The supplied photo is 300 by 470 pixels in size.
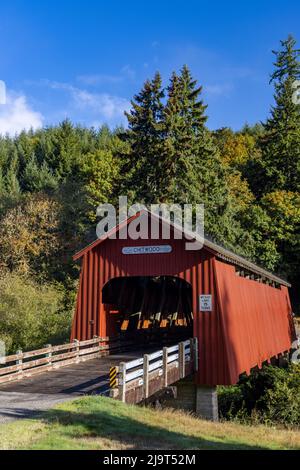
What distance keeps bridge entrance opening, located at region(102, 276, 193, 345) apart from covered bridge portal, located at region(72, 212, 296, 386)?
39mm

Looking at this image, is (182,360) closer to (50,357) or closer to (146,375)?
(146,375)

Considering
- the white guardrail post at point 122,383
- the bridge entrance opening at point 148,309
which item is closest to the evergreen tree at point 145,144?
the bridge entrance opening at point 148,309

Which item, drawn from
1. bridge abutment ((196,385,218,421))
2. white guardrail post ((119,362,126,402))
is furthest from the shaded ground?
bridge abutment ((196,385,218,421))

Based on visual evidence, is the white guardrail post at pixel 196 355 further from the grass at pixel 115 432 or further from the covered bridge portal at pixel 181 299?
the grass at pixel 115 432

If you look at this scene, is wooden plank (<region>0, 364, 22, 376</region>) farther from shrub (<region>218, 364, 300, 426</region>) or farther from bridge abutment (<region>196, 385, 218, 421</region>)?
shrub (<region>218, 364, 300, 426</region>)

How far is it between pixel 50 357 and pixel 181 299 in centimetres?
918

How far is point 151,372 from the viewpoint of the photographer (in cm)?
1229

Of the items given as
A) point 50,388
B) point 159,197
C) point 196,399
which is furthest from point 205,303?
point 159,197

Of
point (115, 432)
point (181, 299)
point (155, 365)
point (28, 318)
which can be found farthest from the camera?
point (28, 318)

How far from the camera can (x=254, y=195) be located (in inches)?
1672
